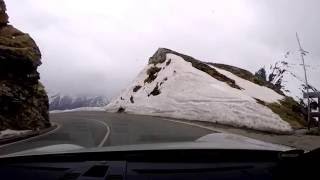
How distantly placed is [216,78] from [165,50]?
547 inches

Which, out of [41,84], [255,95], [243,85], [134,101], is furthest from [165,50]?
[41,84]

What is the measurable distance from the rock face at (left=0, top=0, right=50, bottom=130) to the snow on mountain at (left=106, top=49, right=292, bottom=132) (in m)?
11.2

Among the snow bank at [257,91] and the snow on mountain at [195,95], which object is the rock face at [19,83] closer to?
the snow on mountain at [195,95]

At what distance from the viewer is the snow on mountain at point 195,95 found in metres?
34.1

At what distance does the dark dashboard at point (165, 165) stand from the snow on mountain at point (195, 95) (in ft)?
83.0

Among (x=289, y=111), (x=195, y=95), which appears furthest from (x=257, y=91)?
(x=289, y=111)

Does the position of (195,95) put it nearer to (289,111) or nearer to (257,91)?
(257,91)

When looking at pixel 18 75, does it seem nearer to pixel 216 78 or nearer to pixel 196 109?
pixel 196 109

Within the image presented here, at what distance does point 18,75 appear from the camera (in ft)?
103

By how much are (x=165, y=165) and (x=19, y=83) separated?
29.2m

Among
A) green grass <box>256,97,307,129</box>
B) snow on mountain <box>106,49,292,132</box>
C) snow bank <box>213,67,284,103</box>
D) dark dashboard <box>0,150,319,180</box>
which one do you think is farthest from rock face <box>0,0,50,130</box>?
dark dashboard <box>0,150,319,180</box>

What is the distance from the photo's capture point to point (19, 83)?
31.2 metres

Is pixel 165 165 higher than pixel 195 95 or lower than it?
lower

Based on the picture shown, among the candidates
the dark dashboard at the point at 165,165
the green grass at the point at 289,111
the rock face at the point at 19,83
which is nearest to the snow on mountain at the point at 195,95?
the green grass at the point at 289,111
